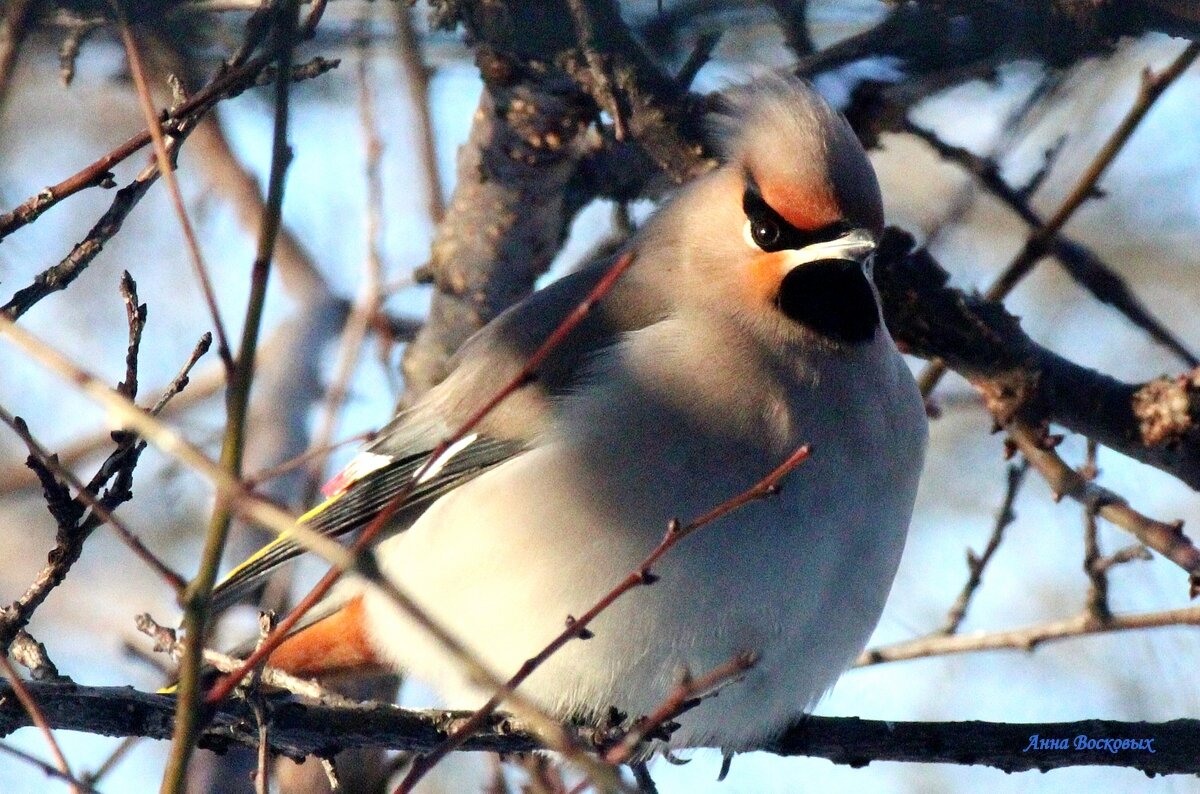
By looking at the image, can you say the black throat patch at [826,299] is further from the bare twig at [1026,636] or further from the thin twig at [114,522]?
the thin twig at [114,522]

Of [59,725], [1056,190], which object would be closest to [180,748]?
[59,725]

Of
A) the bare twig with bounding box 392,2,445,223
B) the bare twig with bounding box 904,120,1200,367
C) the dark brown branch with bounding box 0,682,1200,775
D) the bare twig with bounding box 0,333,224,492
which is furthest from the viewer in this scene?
the bare twig with bounding box 0,333,224,492

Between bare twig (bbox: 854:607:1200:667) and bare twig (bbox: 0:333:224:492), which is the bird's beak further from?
bare twig (bbox: 0:333:224:492)

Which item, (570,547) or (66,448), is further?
(66,448)

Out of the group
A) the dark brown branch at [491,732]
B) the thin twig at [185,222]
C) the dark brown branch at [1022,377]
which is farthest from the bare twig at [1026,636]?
the thin twig at [185,222]

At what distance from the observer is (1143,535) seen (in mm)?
4277

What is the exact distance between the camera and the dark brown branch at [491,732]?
3.32 m

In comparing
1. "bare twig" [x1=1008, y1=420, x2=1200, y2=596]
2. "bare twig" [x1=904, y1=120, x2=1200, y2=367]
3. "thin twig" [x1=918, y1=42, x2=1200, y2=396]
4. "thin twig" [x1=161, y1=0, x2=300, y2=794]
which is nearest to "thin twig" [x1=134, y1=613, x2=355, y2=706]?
"thin twig" [x1=161, y1=0, x2=300, y2=794]

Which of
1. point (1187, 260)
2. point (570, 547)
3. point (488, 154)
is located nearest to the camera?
point (570, 547)

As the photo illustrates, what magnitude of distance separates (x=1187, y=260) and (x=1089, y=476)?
5.23 meters

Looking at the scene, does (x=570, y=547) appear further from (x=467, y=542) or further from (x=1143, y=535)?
(x=1143, y=535)

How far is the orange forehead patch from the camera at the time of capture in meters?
4.24

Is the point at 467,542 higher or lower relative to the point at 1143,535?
higher

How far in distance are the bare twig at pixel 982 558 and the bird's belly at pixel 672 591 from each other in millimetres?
619
